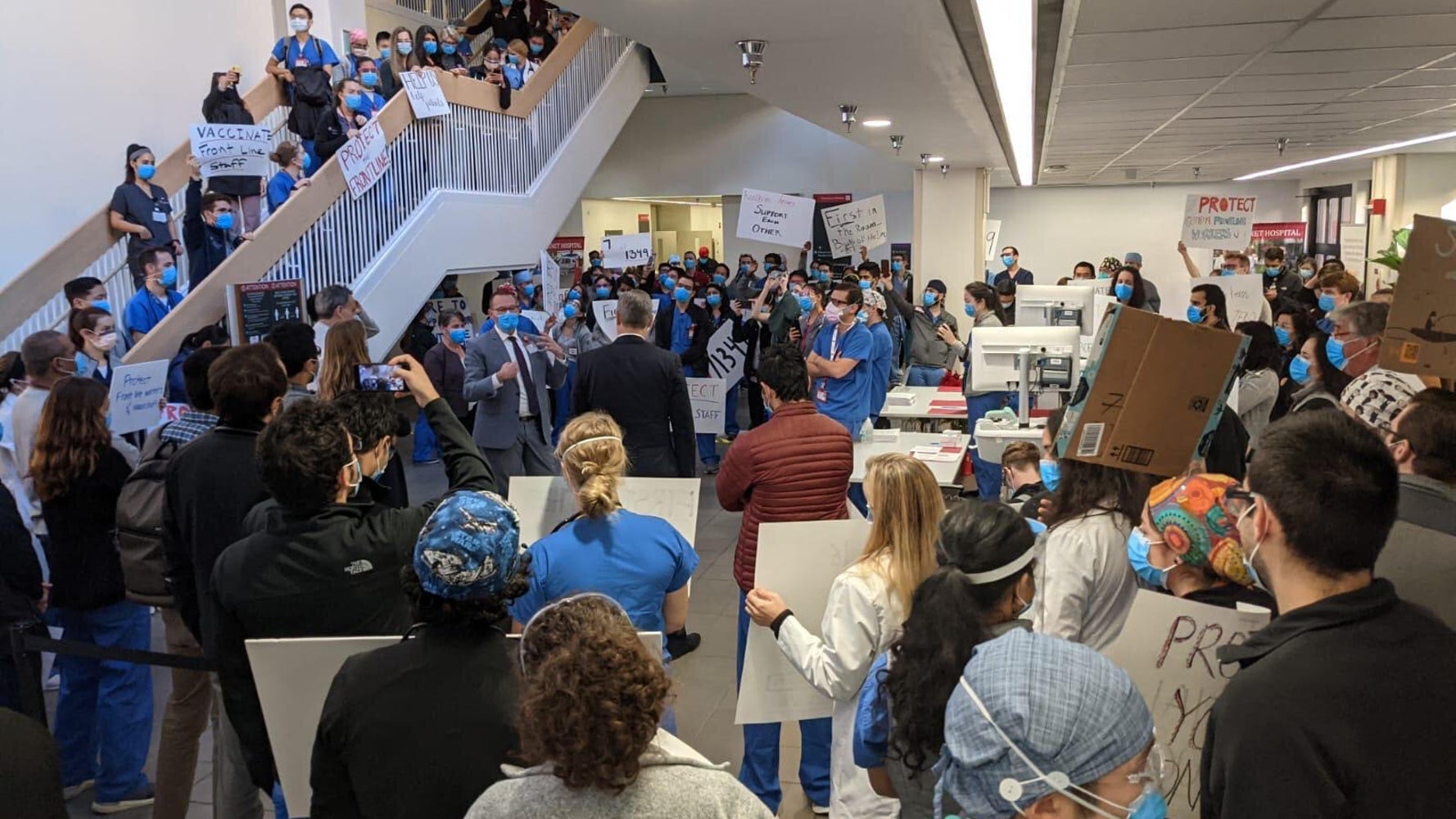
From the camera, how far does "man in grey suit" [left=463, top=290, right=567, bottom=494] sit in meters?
6.48

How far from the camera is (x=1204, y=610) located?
7.84 feet

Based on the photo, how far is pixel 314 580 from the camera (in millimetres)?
2543

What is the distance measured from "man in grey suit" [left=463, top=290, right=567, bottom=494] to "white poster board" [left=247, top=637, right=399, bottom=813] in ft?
13.2

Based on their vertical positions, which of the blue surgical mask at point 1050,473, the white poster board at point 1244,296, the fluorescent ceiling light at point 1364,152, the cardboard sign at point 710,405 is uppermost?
the fluorescent ceiling light at point 1364,152

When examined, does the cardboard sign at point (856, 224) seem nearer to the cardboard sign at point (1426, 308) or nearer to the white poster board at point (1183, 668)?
the cardboard sign at point (1426, 308)

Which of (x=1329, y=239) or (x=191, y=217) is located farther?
(x=1329, y=239)

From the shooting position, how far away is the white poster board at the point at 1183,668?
2.38 metres

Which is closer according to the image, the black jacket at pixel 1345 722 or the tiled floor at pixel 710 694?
the black jacket at pixel 1345 722

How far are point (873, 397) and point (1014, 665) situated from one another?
632cm

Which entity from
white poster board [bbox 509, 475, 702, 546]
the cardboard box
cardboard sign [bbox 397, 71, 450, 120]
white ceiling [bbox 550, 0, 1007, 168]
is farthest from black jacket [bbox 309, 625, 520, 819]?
cardboard sign [bbox 397, 71, 450, 120]

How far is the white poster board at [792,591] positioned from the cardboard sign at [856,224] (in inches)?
323

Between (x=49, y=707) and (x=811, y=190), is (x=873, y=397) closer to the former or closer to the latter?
(x=49, y=707)

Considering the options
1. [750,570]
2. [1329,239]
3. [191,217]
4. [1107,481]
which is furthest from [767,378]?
[1329,239]

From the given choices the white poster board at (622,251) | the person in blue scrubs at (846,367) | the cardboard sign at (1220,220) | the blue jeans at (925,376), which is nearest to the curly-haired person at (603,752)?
the person in blue scrubs at (846,367)
